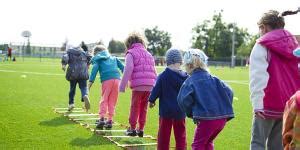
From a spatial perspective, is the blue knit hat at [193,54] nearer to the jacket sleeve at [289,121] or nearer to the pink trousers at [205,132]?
the pink trousers at [205,132]

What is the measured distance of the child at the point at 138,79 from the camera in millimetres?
7781

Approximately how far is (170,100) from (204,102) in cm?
107

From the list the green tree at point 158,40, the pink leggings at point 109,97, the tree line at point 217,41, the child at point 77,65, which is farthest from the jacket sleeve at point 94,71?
the green tree at point 158,40

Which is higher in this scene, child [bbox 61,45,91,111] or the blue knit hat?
the blue knit hat

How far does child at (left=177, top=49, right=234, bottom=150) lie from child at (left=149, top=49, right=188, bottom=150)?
32.5 inches

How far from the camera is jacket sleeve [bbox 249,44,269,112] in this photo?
4.83 metres

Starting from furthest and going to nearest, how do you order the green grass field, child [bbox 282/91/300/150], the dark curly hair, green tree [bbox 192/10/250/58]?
green tree [bbox 192/10/250/58] < the dark curly hair < the green grass field < child [bbox 282/91/300/150]

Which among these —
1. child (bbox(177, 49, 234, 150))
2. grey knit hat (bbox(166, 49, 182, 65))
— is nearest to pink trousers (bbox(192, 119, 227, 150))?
child (bbox(177, 49, 234, 150))

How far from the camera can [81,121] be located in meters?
9.44

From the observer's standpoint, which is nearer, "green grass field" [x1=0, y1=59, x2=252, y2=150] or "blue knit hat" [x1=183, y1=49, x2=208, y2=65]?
"blue knit hat" [x1=183, y1=49, x2=208, y2=65]

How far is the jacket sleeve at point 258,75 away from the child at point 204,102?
0.46 metres

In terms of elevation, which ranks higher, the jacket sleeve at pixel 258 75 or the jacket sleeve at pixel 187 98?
the jacket sleeve at pixel 258 75

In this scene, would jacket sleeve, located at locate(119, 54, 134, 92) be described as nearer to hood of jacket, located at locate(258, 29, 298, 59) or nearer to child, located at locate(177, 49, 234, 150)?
child, located at locate(177, 49, 234, 150)

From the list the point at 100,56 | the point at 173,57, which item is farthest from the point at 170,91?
the point at 100,56
